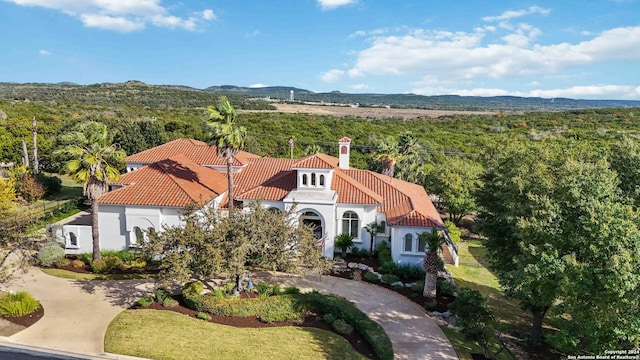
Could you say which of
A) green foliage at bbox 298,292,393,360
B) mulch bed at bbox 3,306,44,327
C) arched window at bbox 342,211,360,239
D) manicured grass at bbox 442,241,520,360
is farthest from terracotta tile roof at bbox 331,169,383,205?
mulch bed at bbox 3,306,44,327

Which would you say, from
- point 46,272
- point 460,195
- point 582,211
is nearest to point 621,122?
point 460,195

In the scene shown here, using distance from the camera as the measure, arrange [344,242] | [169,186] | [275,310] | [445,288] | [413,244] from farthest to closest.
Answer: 1. [169,186]
2. [344,242]
3. [413,244]
4. [445,288]
5. [275,310]

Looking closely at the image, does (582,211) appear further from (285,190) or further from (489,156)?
(285,190)

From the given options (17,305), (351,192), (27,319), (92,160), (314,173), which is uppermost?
(92,160)

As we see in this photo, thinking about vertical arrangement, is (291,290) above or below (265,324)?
above

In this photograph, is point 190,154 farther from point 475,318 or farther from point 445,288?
point 475,318

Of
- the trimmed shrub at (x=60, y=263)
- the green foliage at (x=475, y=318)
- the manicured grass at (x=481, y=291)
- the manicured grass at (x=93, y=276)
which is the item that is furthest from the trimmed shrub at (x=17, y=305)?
the green foliage at (x=475, y=318)

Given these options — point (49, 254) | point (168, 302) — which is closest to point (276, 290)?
point (168, 302)
